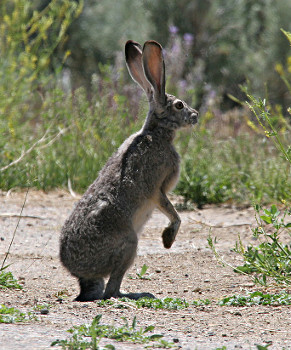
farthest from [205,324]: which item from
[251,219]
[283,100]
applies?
[283,100]

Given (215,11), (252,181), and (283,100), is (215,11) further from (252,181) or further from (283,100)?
(252,181)

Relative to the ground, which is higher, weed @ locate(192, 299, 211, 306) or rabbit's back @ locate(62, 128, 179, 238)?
rabbit's back @ locate(62, 128, 179, 238)

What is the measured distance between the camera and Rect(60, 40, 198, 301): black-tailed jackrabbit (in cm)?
458

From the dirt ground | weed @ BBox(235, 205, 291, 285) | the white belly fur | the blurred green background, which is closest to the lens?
the dirt ground

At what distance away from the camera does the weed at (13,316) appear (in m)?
3.44

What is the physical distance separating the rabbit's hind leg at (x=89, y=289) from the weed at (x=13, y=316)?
1021mm

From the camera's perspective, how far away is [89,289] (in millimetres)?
4680

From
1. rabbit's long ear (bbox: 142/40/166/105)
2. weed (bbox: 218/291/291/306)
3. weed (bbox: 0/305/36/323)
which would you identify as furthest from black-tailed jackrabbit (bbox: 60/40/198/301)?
weed (bbox: 0/305/36/323)

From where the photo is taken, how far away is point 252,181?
7844 mm

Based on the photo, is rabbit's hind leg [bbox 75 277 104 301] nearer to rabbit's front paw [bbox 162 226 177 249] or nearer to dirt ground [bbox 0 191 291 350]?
dirt ground [bbox 0 191 291 350]

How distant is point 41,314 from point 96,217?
1.08 meters

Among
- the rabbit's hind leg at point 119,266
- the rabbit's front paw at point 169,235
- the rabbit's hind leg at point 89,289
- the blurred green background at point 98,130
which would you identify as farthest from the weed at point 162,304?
the blurred green background at point 98,130

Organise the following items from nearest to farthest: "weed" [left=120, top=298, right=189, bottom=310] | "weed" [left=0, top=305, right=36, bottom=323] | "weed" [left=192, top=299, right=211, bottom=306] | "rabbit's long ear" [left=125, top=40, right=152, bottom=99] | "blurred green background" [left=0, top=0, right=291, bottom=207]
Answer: "weed" [left=0, top=305, right=36, bottom=323] < "weed" [left=120, top=298, right=189, bottom=310] < "weed" [left=192, top=299, right=211, bottom=306] < "rabbit's long ear" [left=125, top=40, right=152, bottom=99] < "blurred green background" [left=0, top=0, right=291, bottom=207]

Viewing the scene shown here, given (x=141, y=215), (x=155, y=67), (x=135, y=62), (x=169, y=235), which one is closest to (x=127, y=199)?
(x=141, y=215)
